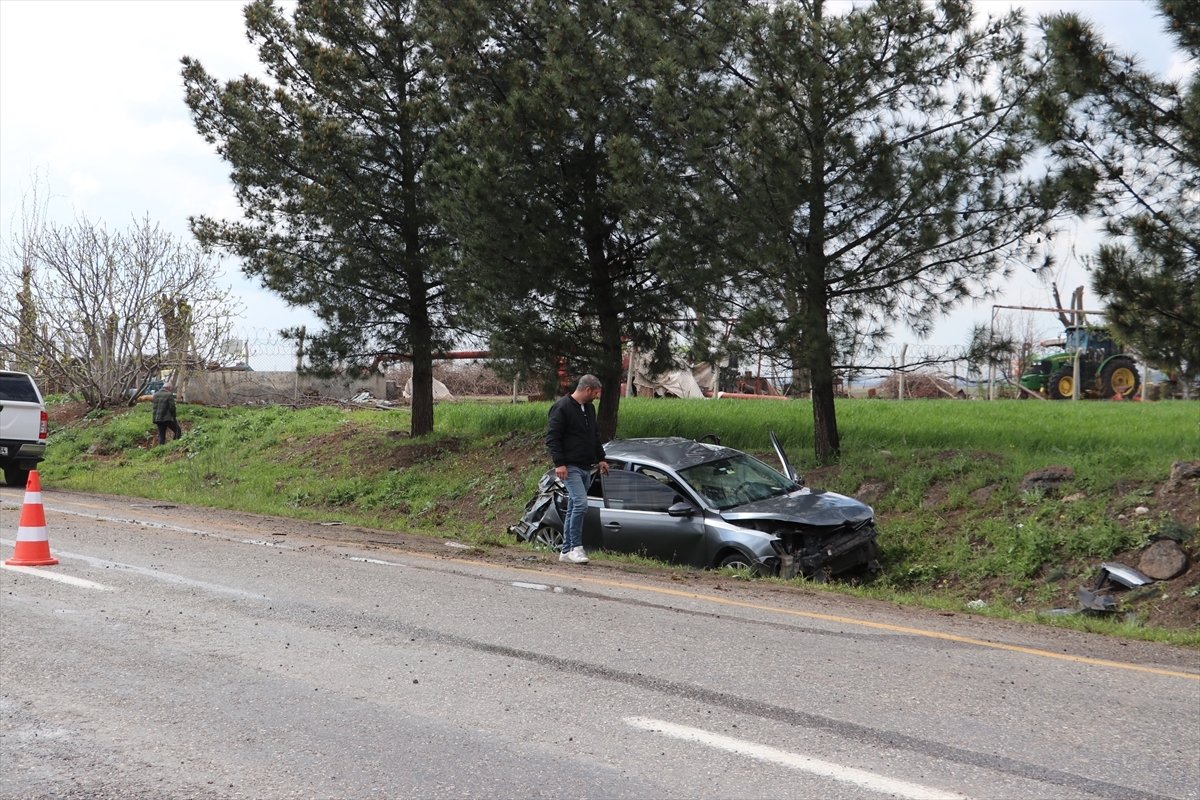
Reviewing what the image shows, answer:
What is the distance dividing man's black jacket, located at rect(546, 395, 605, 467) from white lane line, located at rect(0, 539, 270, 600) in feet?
11.7

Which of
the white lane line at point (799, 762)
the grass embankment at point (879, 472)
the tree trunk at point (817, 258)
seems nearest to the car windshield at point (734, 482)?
the grass embankment at point (879, 472)

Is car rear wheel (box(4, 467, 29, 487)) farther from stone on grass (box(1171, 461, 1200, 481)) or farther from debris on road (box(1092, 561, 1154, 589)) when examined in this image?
stone on grass (box(1171, 461, 1200, 481))

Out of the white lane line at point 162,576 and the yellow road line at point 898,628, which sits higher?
the white lane line at point 162,576

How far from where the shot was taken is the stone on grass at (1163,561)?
998cm

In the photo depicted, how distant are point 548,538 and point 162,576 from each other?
4.36m

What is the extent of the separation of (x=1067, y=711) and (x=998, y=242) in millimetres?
9005

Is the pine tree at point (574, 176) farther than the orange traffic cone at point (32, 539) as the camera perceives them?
Yes

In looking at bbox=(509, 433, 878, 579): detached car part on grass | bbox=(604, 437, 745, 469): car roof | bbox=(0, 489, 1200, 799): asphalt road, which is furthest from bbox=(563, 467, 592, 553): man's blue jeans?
bbox=(0, 489, 1200, 799): asphalt road

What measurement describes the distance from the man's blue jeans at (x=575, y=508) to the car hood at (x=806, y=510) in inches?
58.1

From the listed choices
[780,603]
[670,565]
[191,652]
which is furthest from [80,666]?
[670,565]

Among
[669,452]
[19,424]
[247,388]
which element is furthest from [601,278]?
[247,388]

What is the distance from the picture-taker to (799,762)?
4.54 m

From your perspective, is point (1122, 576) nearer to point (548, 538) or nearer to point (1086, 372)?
point (548, 538)

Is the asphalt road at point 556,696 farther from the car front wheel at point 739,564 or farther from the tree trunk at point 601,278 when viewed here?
the tree trunk at point 601,278
